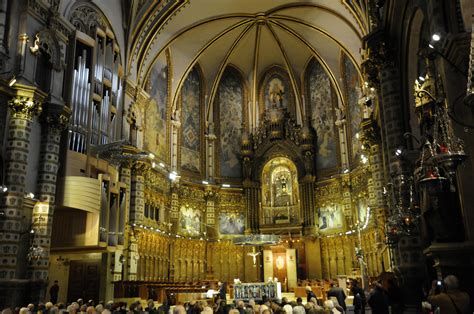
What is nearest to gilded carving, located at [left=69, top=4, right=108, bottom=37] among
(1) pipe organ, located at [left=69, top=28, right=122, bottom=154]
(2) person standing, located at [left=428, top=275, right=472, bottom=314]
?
(1) pipe organ, located at [left=69, top=28, right=122, bottom=154]

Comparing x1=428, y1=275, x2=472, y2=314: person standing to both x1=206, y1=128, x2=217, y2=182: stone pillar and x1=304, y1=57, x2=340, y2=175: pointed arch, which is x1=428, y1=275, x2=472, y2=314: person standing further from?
x1=206, y1=128, x2=217, y2=182: stone pillar

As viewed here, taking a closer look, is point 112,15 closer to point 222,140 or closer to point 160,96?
point 160,96

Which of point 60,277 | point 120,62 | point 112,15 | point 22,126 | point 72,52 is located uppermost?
point 112,15

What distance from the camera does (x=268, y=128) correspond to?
32.1 metres

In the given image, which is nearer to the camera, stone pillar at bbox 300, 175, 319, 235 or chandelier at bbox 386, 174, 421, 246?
chandelier at bbox 386, 174, 421, 246

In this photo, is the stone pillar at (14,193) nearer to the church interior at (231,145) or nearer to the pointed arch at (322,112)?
the church interior at (231,145)

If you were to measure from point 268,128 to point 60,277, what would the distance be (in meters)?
17.0

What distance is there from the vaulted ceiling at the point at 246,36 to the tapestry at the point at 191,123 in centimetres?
112

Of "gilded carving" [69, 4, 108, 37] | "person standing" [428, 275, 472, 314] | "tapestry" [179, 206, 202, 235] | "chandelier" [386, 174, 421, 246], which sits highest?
"gilded carving" [69, 4, 108, 37]

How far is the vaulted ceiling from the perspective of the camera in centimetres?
2520

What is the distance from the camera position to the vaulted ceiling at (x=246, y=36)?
992 inches

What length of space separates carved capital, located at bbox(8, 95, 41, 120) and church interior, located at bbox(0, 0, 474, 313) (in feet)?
0.15

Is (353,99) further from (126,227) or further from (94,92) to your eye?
(94,92)

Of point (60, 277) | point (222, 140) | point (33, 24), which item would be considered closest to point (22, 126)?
point (33, 24)
